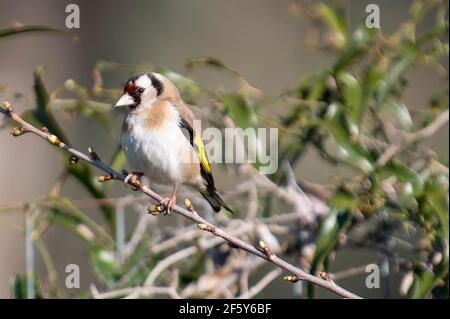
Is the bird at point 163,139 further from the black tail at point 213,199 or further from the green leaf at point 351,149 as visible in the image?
the green leaf at point 351,149

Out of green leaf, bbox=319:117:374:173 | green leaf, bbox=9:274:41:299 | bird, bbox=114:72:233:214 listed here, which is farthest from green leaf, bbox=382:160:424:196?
green leaf, bbox=9:274:41:299

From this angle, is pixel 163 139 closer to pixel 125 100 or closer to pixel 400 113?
pixel 125 100

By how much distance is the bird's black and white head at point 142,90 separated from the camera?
2809 millimetres

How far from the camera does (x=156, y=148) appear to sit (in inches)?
107

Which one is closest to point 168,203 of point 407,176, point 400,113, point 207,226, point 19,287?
point 207,226

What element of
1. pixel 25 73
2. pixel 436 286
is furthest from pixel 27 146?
pixel 436 286

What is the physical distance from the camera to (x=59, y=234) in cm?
602

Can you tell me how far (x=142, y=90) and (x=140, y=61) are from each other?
4.29 m

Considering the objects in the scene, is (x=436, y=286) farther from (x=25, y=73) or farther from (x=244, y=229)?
(x=25, y=73)

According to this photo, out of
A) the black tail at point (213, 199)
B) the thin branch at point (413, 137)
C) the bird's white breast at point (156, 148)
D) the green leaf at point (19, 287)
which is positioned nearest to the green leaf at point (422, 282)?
the thin branch at point (413, 137)

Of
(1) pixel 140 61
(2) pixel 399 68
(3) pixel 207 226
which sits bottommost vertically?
(1) pixel 140 61

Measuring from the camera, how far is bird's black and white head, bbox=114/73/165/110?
281cm

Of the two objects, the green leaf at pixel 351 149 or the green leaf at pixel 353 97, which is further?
the green leaf at pixel 353 97

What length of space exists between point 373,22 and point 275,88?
3668 mm
